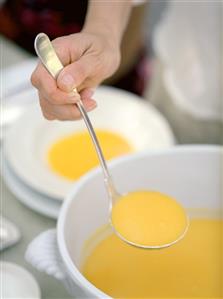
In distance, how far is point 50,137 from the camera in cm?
83

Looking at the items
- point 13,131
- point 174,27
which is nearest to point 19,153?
point 13,131

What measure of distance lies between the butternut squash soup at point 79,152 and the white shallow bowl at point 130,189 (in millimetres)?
138

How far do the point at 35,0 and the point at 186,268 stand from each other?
84 cm

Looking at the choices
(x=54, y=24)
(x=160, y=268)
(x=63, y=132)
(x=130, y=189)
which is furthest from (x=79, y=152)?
(x=54, y=24)

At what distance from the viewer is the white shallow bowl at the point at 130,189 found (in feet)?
1.71

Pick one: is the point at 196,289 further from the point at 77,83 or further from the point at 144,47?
the point at 144,47

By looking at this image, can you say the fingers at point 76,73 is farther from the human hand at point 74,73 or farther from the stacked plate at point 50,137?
the stacked plate at point 50,137

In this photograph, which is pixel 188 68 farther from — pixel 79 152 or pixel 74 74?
pixel 74 74

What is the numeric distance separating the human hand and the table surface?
0.17 m

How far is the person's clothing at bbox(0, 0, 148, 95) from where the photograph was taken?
3.97 ft

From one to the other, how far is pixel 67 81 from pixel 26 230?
239 mm

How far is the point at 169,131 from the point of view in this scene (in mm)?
826

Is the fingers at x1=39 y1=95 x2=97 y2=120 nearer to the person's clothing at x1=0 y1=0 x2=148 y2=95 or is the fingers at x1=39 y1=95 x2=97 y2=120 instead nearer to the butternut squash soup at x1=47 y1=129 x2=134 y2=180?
the butternut squash soup at x1=47 y1=129 x2=134 y2=180

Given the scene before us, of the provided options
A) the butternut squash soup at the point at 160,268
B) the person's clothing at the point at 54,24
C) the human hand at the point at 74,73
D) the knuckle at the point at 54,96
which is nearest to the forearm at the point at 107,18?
the human hand at the point at 74,73
